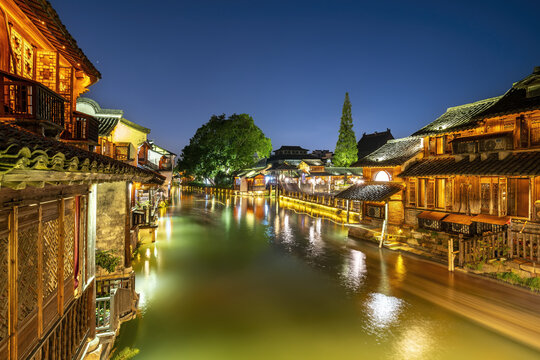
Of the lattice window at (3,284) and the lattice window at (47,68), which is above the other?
the lattice window at (47,68)

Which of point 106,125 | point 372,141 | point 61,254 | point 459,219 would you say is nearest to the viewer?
point 61,254

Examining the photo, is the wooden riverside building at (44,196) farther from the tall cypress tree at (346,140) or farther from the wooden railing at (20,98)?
the tall cypress tree at (346,140)

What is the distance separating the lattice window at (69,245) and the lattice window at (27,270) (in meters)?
1.02

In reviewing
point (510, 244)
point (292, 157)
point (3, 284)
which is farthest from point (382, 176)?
point (292, 157)

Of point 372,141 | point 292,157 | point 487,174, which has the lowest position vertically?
point 487,174

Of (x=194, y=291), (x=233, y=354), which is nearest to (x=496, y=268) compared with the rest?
(x=233, y=354)

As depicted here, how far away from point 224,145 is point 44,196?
5261 centimetres

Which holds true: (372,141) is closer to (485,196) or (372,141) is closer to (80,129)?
(485,196)

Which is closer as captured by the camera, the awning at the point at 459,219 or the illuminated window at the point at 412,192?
the awning at the point at 459,219

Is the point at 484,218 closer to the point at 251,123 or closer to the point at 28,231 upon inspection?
the point at 28,231

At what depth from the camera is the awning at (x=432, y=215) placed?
15852 mm

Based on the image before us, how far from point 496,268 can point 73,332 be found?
14715 millimetres

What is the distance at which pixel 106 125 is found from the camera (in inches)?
731

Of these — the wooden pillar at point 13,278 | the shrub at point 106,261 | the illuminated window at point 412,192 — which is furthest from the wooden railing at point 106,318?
the illuminated window at point 412,192
